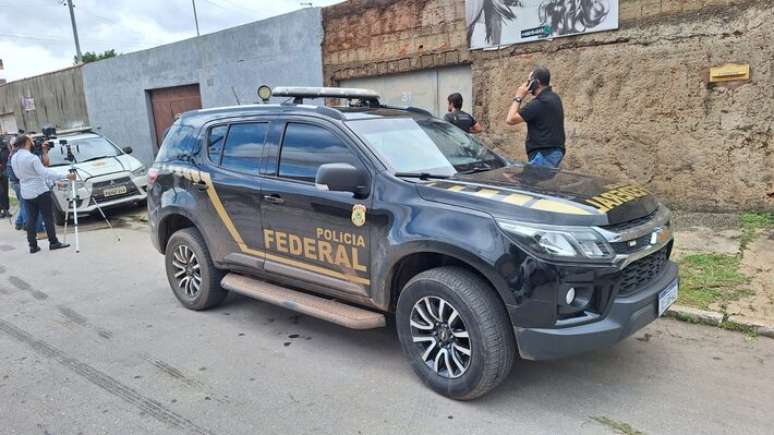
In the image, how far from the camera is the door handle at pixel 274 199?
4.18 m

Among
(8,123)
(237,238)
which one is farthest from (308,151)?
(8,123)

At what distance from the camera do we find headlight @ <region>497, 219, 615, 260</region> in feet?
9.74

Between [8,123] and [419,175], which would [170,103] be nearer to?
[419,175]

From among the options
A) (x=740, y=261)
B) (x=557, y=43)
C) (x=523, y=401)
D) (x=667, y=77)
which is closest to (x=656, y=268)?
(x=523, y=401)

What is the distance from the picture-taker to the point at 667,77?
6801mm

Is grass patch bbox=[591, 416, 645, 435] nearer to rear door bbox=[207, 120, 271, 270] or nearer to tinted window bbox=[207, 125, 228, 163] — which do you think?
rear door bbox=[207, 120, 271, 270]

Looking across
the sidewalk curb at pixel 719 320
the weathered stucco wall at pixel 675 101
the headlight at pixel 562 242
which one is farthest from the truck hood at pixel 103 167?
the sidewalk curb at pixel 719 320

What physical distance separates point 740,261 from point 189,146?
531 cm

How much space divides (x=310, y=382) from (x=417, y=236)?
1.24 meters

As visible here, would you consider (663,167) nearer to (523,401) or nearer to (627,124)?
(627,124)

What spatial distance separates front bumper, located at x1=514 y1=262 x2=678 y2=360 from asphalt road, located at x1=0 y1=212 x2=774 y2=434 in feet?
1.46

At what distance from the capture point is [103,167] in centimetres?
1030

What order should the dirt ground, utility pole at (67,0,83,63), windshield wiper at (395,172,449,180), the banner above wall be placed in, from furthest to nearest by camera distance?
1. utility pole at (67,0,83,63)
2. the banner above wall
3. the dirt ground
4. windshield wiper at (395,172,449,180)

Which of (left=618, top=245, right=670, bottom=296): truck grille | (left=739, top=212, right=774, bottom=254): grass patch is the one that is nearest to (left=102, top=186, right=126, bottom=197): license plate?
(left=618, top=245, right=670, bottom=296): truck grille
